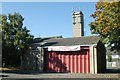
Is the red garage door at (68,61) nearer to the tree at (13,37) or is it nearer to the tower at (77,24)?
the tree at (13,37)

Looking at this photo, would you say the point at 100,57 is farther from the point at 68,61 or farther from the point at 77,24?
the point at 77,24

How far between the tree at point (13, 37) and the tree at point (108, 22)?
487 inches

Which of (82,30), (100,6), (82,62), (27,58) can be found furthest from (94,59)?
(82,30)

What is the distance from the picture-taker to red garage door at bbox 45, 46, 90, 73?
3500 centimetres

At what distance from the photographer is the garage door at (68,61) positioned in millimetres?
35000

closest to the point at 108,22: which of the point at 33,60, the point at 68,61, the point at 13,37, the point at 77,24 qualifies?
the point at 68,61

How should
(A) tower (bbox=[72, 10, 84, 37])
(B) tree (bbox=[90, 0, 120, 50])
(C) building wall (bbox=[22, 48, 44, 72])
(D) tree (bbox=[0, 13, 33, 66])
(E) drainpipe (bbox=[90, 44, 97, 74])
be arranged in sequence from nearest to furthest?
(B) tree (bbox=[90, 0, 120, 50]) → (E) drainpipe (bbox=[90, 44, 97, 74]) → (C) building wall (bbox=[22, 48, 44, 72]) → (D) tree (bbox=[0, 13, 33, 66]) → (A) tower (bbox=[72, 10, 84, 37])

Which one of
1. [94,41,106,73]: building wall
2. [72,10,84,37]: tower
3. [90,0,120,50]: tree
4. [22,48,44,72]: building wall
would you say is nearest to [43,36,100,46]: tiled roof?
[94,41,106,73]: building wall

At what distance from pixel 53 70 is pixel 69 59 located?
284cm

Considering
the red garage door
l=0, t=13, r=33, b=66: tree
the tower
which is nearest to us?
the red garage door

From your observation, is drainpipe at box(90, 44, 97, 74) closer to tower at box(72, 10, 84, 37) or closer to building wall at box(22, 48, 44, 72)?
building wall at box(22, 48, 44, 72)

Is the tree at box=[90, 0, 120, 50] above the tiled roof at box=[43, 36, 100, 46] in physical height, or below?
above

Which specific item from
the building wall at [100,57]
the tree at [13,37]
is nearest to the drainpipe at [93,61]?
the building wall at [100,57]

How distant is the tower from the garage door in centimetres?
1497
